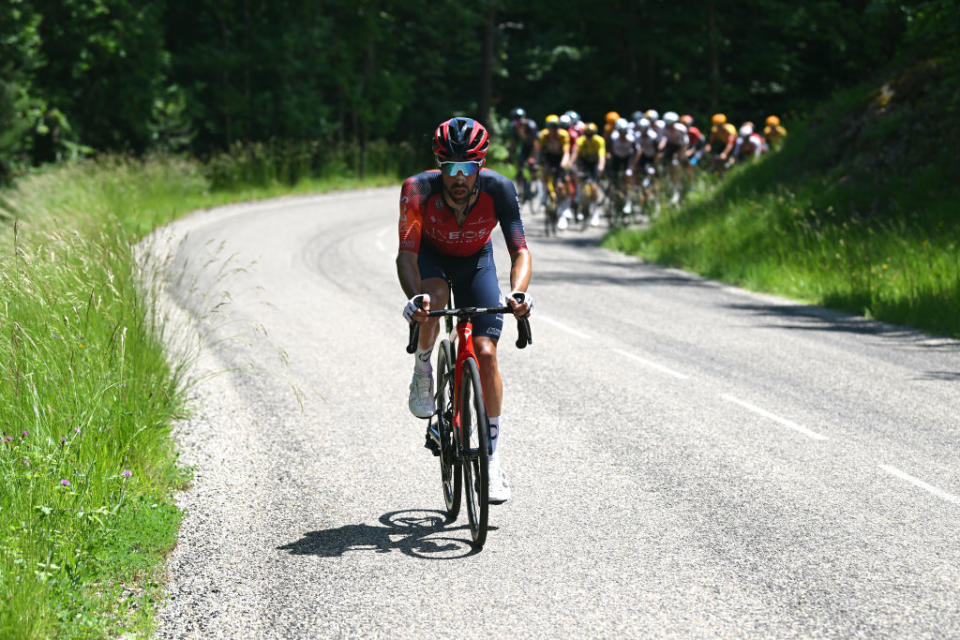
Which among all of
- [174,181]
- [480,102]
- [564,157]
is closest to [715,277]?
[564,157]

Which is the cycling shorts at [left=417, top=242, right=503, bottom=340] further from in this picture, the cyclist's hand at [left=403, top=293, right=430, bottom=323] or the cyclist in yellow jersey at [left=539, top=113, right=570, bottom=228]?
the cyclist in yellow jersey at [left=539, top=113, right=570, bottom=228]

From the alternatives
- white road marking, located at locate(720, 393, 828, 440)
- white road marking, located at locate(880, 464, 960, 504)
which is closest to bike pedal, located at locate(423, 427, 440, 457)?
white road marking, located at locate(880, 464, 960, 504)

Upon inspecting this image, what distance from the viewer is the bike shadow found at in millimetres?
5703

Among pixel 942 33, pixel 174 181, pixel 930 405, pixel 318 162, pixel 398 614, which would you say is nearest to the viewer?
pixel 398 614

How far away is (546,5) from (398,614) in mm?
52212

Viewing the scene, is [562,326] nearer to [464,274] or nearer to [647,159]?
[464,274]

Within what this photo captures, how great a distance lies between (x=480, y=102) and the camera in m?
52.5

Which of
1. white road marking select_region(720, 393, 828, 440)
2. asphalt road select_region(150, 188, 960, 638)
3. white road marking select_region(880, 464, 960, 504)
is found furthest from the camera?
white road marking select_region(720, 393, 828, 440)

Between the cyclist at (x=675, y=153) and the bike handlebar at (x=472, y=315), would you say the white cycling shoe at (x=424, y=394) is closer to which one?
the bike handlebar at (x=472, y=315)

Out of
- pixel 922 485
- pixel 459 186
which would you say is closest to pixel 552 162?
pixel 922 485

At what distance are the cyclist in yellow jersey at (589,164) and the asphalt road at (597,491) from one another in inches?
454

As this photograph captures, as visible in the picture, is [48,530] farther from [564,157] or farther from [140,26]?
[140,26]

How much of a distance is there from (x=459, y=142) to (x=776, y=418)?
3912mm

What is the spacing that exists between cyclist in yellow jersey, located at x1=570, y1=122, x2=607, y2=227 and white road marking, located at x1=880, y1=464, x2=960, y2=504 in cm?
1658
